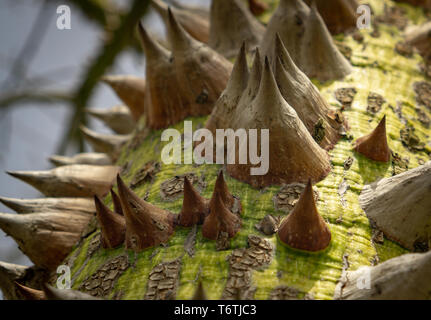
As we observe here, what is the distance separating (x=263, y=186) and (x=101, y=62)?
415cm

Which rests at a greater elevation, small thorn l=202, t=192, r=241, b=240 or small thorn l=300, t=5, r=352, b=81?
small thorn l=300, t=5, r=352, b=81

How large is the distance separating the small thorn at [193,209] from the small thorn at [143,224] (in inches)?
2.6

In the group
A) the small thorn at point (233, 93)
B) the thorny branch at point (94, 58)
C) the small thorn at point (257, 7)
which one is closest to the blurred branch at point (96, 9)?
the thorny branch at point (94, 58)

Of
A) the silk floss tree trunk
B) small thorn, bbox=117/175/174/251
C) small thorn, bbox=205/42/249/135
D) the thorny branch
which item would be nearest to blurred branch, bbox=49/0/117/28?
the thorny branch

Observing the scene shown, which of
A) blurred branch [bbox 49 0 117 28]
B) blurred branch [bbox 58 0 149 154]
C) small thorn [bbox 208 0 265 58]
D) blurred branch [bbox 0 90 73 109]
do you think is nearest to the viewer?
small thorn [bbox 208 0 265 58]

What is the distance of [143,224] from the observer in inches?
66.9

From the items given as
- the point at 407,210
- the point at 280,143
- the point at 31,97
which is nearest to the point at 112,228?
the point at 280,143

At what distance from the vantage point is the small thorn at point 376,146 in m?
1.94

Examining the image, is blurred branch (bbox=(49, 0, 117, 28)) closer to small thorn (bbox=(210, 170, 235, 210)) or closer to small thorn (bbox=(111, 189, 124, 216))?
small thorn (bbox=(111, 189, 124, 216))

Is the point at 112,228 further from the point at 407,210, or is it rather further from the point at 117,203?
the point at 407,210

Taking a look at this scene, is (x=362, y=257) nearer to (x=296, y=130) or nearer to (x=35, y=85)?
(x=296, y=130)

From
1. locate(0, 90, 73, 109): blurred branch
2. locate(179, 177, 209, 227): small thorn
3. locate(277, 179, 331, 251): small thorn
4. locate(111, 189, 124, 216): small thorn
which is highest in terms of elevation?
locate(0, 90, 73, 109): blurred branch

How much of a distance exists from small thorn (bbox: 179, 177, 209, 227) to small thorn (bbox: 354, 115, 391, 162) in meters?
0.77

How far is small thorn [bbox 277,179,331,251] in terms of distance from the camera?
1537 mm
